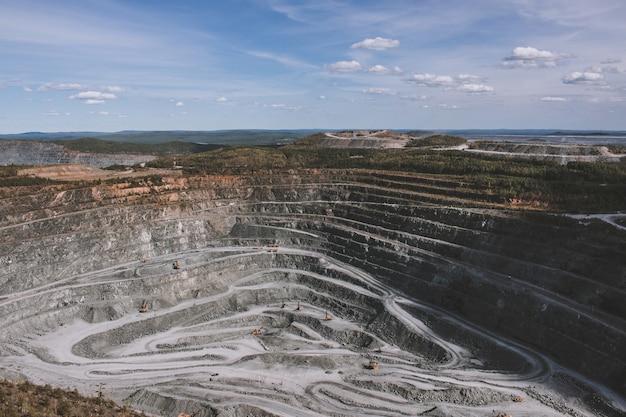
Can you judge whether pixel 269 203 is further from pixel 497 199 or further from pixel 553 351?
pixel 553 351

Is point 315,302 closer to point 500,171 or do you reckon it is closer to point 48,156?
point 500,171

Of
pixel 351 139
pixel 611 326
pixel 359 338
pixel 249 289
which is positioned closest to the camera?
pixel 611 326

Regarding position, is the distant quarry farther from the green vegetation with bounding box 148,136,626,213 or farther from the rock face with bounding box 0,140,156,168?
the rock face with bounding box 0,140,156,168

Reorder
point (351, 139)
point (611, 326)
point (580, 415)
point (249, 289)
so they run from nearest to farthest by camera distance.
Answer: point (580, 415)
point (611, 326)
point (249, 289)
point (351, 139)

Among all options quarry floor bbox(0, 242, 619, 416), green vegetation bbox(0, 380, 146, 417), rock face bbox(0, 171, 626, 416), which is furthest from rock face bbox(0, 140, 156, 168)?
green vegetation bbox(0, 380, 146, 417)

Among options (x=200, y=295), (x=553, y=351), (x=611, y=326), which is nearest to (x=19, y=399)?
(x=200, y=295)

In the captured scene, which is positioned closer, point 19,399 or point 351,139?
point 19,399

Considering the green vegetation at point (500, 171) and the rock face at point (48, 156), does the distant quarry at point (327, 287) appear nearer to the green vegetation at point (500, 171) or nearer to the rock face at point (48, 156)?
the green vegetation at point (500, 171)
